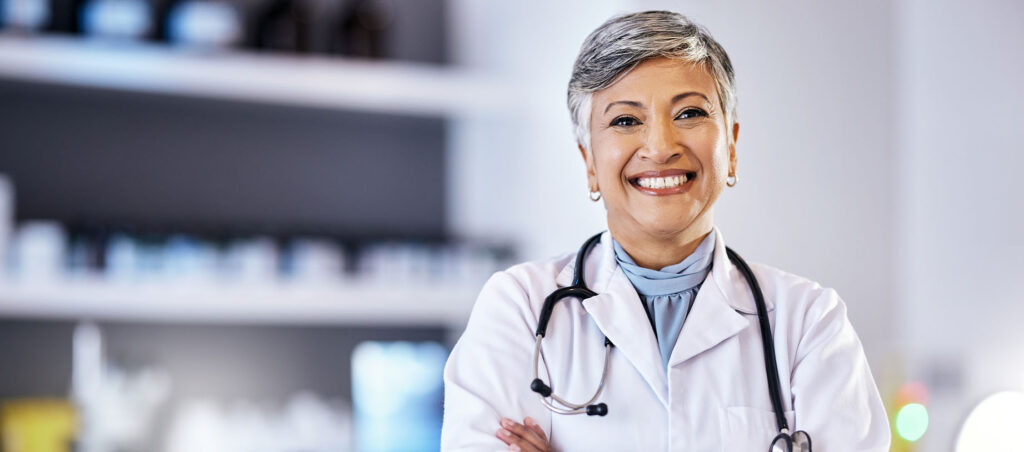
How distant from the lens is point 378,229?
2.50m

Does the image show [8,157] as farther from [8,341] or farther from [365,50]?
[365,50]

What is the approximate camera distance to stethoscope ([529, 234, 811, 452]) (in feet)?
2.55

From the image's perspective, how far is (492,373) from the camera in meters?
0.85

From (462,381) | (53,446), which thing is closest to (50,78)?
(53,446)

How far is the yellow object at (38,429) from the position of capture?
1954 millimetres

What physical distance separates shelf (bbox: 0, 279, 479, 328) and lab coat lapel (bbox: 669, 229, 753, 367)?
4.53 ft

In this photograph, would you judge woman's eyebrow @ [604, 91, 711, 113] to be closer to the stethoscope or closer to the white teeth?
the white teeth

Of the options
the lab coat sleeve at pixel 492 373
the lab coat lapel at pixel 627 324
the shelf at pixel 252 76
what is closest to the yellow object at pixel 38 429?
the shelf at pixel 252 76

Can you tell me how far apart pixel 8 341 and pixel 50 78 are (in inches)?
24.9

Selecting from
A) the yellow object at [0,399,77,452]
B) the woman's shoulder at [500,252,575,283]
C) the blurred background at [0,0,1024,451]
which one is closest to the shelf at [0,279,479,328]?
the blurred background at [0,0,1024,451]

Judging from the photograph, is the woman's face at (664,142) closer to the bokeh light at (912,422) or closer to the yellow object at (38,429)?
the bokeh light at (912,422)

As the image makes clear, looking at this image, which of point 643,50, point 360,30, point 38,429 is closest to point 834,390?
point 643,50

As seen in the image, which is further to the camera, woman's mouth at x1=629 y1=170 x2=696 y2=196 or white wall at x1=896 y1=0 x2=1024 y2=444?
white wall at x1=896 y1=0 x2=1024 y2=444

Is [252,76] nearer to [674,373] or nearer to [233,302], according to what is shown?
[233,302]
